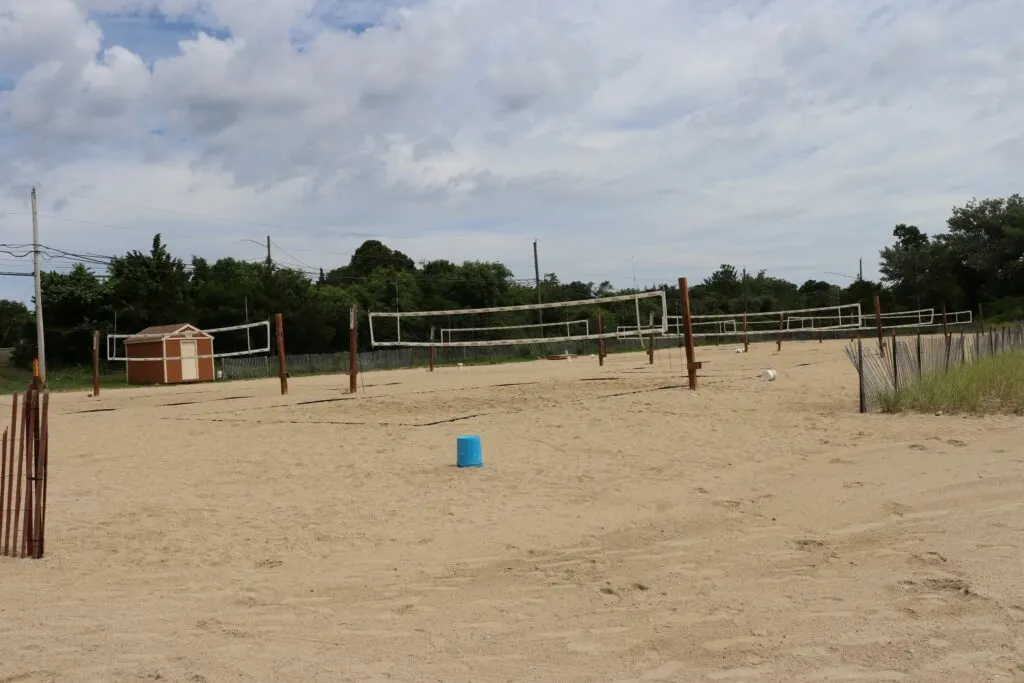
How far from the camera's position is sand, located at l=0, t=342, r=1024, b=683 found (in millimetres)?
2934

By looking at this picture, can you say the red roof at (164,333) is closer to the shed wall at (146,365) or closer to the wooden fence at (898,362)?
the shed wall at (146,365)

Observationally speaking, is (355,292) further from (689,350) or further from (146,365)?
(689,350)

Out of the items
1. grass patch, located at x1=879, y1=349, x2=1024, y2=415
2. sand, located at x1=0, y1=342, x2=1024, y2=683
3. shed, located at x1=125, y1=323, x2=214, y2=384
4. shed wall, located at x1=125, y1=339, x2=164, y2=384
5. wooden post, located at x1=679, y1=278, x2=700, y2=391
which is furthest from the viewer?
shed wall, located at x1=125, y1=339, x2=164, y2=384

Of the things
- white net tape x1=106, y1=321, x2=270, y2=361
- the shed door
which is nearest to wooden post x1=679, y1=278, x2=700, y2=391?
white net tape x1=106, y1=321, x2=270, y2=361

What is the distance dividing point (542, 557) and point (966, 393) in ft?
20.9

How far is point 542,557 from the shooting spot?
4363 mm

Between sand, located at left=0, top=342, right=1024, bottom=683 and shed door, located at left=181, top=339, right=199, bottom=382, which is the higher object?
shed door, located at left=181, top=339, right=199, bottom=382

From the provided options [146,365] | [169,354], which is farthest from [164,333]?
[146,365]

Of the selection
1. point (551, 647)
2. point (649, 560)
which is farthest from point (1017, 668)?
point (649, 560)

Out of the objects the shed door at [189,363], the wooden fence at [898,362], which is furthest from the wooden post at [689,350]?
the shed door at [189,363]

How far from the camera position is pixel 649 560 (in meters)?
4.20

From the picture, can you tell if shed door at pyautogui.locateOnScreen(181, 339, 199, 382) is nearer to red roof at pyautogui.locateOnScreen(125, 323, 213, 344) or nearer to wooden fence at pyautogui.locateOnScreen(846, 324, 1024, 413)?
red roof at pyautogui.locateOnScreen(125, 323, 213, 344)

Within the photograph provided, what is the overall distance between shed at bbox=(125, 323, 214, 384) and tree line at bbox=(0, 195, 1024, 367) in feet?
26.7

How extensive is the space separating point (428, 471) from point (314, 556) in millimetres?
2125
